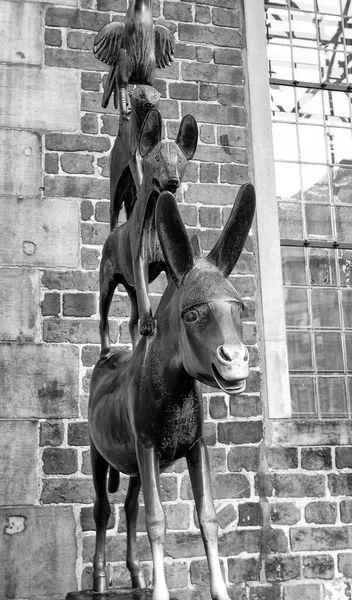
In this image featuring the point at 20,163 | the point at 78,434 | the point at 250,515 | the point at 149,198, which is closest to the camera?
the point at 149,198

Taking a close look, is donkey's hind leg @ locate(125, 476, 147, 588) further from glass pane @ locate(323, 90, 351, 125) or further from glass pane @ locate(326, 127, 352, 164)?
glass pane @ locate(323, 90, 351, 125)

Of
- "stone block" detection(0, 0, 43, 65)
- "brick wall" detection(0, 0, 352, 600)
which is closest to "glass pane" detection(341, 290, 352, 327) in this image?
"brick wall" detection(0, 0, 352, 600)

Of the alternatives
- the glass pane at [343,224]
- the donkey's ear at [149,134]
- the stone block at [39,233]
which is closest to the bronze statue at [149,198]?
the donkey's ear at [149,134]

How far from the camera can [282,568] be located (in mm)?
4414

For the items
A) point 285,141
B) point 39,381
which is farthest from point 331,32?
point 39,381

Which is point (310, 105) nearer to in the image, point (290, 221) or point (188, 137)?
point (290, 221)

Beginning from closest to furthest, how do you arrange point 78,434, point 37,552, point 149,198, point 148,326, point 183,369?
point 183,369
point 148,326
point 149,198
point 37,552
point 78,434

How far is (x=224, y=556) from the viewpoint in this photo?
14.2ft

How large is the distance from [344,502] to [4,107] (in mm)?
2998

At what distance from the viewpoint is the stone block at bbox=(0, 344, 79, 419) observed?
4301 mm

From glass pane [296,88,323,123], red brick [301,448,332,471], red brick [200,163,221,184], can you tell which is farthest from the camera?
glass pane [296,88,323,123]

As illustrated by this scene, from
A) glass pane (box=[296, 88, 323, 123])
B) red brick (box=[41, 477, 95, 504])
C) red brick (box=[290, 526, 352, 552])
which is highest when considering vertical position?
glass pane (box=[296, 88, 323, 123])

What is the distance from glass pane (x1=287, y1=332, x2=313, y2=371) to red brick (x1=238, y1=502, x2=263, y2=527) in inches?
40.6

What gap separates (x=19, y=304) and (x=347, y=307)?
2210 millimetres
